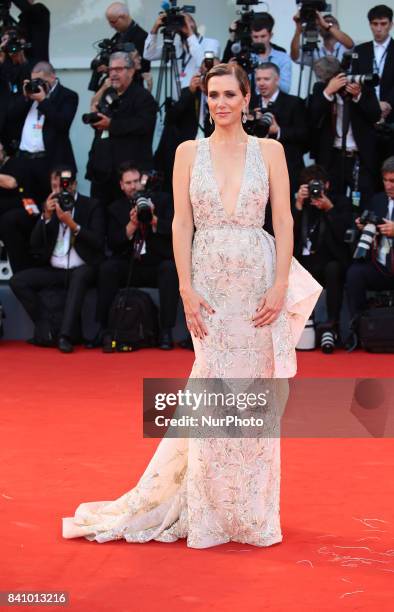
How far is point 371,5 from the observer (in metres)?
10.0

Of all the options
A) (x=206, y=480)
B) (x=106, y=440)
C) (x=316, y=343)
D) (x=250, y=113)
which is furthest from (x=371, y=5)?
(x=206, y=480)

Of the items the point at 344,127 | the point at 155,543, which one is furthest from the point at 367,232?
the point at 155,543

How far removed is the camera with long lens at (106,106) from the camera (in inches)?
338

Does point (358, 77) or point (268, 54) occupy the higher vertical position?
point (268, 54)

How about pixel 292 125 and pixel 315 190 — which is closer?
pixel 315 190

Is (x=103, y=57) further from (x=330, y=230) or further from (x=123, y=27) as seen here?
(x=330, y=230)

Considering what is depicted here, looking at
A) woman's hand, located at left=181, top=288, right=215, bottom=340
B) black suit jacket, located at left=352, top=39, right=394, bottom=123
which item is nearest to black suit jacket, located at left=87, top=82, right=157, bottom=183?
black suit jacket, located at left=352, top=39, right=394, bottom=123

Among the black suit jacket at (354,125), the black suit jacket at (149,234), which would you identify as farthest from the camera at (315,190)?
the black suit jacket at (149,234)

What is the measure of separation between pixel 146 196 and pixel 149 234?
37 centimetres

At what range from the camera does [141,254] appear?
838 centimetres

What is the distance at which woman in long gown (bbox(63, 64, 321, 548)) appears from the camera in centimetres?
378

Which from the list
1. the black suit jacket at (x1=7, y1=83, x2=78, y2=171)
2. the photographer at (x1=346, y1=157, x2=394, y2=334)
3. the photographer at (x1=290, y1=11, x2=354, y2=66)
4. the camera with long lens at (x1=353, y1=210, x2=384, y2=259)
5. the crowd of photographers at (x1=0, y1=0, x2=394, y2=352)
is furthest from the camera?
the black suit jacket at (x1=7, y1=83, x2=78, y2=171)

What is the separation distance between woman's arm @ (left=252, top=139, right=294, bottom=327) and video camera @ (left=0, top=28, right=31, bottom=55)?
5.72 metres

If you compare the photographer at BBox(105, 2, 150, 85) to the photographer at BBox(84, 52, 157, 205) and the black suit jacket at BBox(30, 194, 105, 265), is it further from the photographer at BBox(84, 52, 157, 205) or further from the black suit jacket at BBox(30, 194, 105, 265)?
the black suit jacket at BBox(30, 194, 105, 265)
